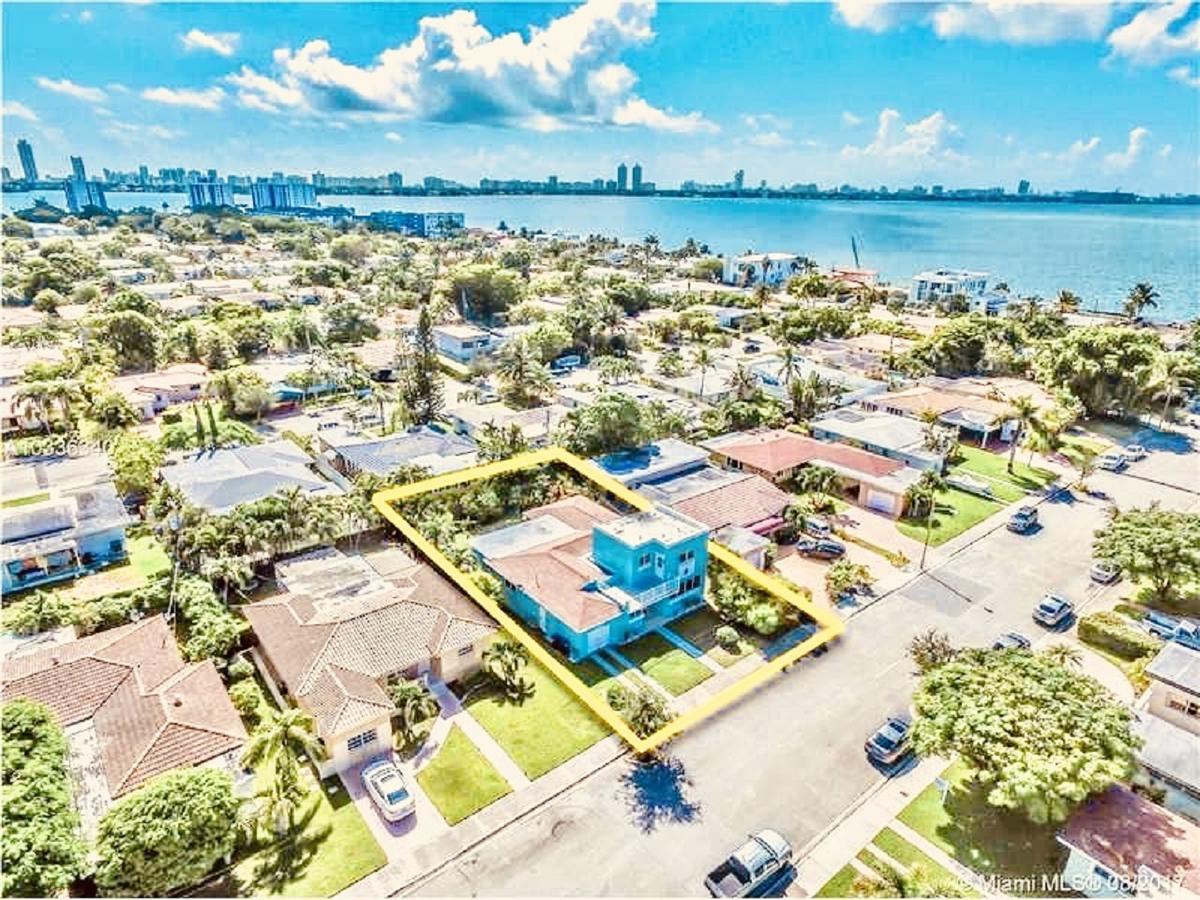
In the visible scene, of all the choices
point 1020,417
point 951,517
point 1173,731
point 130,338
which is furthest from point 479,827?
point 130,338

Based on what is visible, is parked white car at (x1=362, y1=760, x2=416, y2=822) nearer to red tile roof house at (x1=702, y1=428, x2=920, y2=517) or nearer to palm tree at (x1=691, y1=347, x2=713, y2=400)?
red tile roof house at (x1=702, y1=428, x2=920, y2=517)

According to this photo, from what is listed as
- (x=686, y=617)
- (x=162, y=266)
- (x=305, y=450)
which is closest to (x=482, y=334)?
(x=305, y=450)

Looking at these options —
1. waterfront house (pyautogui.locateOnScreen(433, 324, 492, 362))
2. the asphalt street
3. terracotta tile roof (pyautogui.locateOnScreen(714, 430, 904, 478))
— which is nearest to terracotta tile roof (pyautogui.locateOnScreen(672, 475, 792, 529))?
terracotta tile roof (pyautogui.locateOnScreen(714, 430, 904, 478))

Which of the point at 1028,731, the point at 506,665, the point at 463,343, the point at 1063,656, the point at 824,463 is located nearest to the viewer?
the point at 1028,731

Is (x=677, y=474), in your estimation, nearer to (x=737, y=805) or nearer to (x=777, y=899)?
(x=737, y=805)

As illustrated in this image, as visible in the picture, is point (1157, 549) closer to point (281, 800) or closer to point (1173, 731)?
point (1173, 731)

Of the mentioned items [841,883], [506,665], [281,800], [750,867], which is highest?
[281,800]

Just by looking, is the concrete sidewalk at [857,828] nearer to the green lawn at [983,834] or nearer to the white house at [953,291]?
the green lawn at [983,834]

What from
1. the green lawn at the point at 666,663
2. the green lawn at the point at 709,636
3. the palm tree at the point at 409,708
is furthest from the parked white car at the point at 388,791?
the green lawn at the point at 709,636
